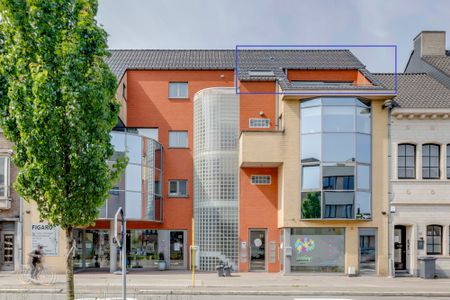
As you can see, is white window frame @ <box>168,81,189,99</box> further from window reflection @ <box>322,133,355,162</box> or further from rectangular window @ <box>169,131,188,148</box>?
window reflection @ <box>322,133,355,162</box>

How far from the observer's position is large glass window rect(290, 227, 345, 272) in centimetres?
2417

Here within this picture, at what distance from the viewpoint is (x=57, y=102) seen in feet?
32.8

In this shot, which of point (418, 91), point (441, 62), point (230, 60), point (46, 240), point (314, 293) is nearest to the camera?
point (314, 293)

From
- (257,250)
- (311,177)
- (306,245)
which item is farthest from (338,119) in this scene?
(257,250)

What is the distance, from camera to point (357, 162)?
2420 cm

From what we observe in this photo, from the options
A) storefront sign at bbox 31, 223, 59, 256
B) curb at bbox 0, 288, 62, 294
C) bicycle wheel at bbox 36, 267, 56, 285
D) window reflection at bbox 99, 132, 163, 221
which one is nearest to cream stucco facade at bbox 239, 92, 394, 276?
window reflection at bbox 99, 132, 163, 221

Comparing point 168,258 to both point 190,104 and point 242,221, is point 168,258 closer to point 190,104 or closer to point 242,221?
point 242,221

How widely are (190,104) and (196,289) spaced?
12.5 metres

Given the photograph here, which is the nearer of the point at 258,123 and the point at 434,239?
the point at 434,239

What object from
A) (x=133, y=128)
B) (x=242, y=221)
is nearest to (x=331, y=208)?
(x=242, y=221)

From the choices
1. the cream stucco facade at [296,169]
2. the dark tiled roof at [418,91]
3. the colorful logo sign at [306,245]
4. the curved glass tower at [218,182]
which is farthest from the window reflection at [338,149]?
the curved glass tower at [218,182]

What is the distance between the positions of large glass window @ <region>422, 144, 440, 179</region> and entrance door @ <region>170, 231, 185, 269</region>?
12.8 m

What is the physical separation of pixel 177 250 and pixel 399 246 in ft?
37.3

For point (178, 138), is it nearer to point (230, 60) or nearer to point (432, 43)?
point (230, 60)
